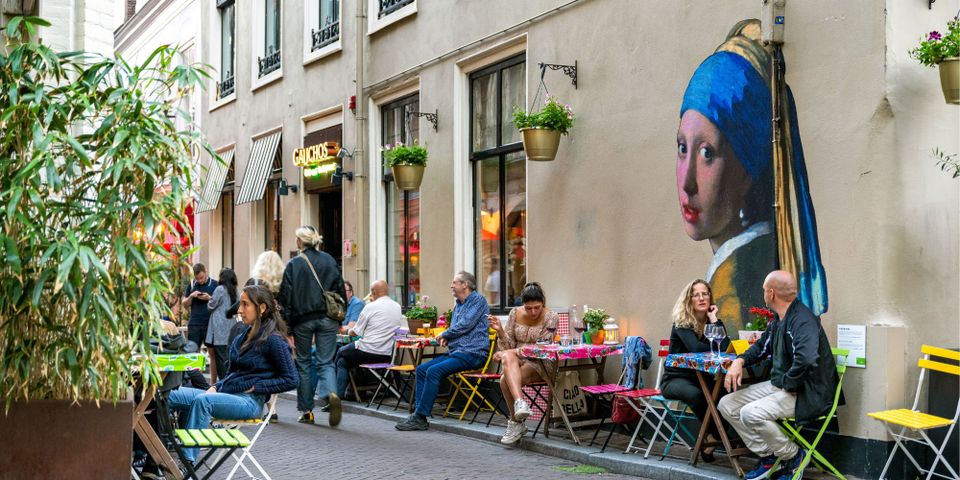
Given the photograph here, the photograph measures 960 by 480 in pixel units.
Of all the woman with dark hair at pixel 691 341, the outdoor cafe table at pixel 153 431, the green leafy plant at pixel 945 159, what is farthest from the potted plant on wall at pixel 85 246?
the green leafy plant at pixel 945 159

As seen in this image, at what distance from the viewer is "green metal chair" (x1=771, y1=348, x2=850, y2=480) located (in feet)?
23.1

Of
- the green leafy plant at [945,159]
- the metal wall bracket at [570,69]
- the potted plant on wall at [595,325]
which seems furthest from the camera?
the metal wall bracket at [570,69]

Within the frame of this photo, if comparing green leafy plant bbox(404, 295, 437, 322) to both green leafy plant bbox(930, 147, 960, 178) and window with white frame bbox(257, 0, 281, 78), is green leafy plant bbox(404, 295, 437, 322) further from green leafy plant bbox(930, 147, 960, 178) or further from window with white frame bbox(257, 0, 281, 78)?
window with white frame bbox(257, 0, 281, 78)

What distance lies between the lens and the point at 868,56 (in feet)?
24.1

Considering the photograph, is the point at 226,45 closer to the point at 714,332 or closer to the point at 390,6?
the point at 390,6

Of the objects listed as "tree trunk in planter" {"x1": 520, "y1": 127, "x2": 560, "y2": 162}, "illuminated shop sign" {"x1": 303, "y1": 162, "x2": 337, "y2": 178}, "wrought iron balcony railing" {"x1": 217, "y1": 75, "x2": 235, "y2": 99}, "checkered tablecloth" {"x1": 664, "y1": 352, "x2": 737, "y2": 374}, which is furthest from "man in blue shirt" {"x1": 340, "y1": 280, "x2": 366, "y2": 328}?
"wrought iron balcony railing" {"x1": 217, "y1": 75, "x2": 235, "y2": 99}

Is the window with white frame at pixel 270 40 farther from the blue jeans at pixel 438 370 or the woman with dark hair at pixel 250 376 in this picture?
the woman with dark hair at pixel 250 376

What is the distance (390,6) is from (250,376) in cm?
777

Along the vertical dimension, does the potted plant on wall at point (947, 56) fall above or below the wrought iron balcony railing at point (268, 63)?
below

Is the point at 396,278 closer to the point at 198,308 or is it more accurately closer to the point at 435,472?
the point at 198,308

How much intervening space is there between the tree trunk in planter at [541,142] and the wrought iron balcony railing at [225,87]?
36.3 ft

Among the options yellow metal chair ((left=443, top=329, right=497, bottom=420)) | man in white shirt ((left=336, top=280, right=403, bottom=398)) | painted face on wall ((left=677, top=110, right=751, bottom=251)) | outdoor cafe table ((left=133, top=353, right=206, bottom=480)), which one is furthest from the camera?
man in white shirt ((left=336, top=280, right=403, bottom=398))

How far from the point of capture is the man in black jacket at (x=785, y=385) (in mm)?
6992

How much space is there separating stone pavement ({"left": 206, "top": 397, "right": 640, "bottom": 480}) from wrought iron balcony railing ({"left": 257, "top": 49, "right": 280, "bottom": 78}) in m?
8.81
